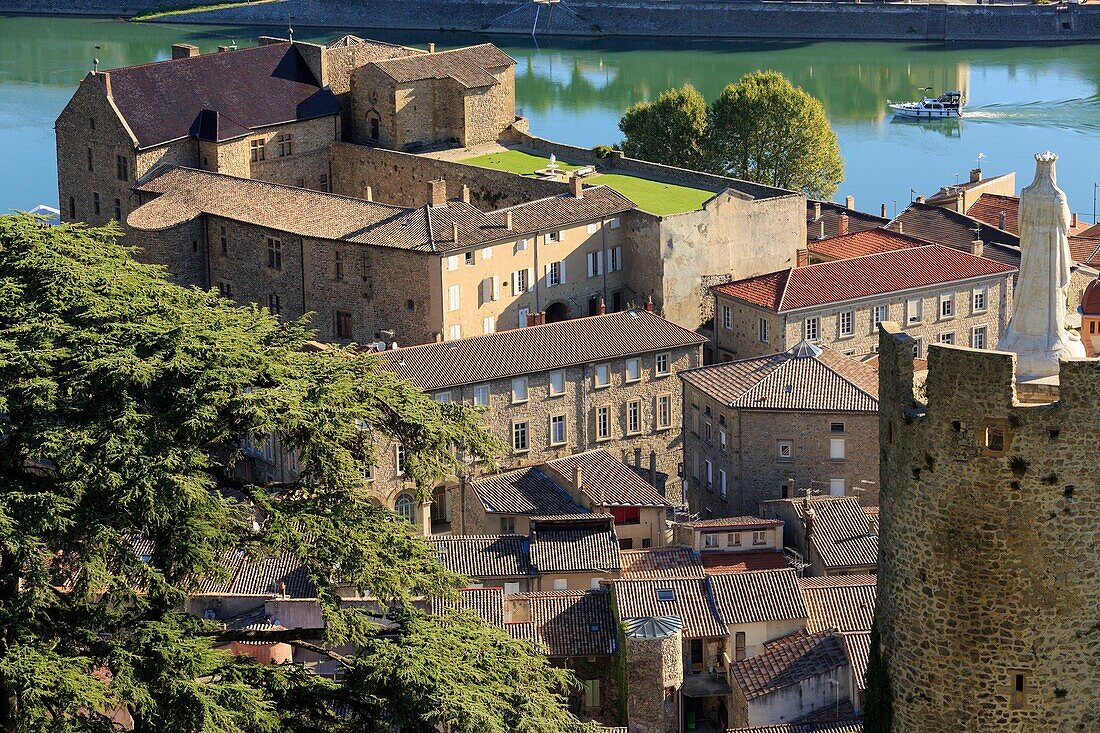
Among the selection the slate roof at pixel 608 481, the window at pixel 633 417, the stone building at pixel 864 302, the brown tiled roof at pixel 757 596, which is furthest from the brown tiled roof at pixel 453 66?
the brown tiled roof at pixel 757 596

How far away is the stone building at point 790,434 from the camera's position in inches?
1422

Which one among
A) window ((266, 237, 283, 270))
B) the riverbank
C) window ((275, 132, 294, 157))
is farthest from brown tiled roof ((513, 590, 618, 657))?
the riverbank

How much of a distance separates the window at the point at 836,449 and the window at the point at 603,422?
5.11m

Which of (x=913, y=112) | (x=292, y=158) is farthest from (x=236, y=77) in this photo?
(x=913, y=112)

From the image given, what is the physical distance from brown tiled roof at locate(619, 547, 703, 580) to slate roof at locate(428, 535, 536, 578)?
1319 mm

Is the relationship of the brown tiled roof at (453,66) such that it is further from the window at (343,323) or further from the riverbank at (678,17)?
the riverbank at (678,17)

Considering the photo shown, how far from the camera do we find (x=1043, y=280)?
1639 centimetres

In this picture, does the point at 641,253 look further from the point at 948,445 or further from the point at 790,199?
the point at 948,445

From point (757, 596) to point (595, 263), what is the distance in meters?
18.7

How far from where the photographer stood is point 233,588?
28.4 m

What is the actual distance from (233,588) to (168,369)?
11328 millimetres

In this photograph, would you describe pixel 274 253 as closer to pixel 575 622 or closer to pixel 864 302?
pixel 864 302

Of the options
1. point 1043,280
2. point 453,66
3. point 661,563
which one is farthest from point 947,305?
point 1043,280

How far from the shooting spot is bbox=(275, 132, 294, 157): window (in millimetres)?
52000
